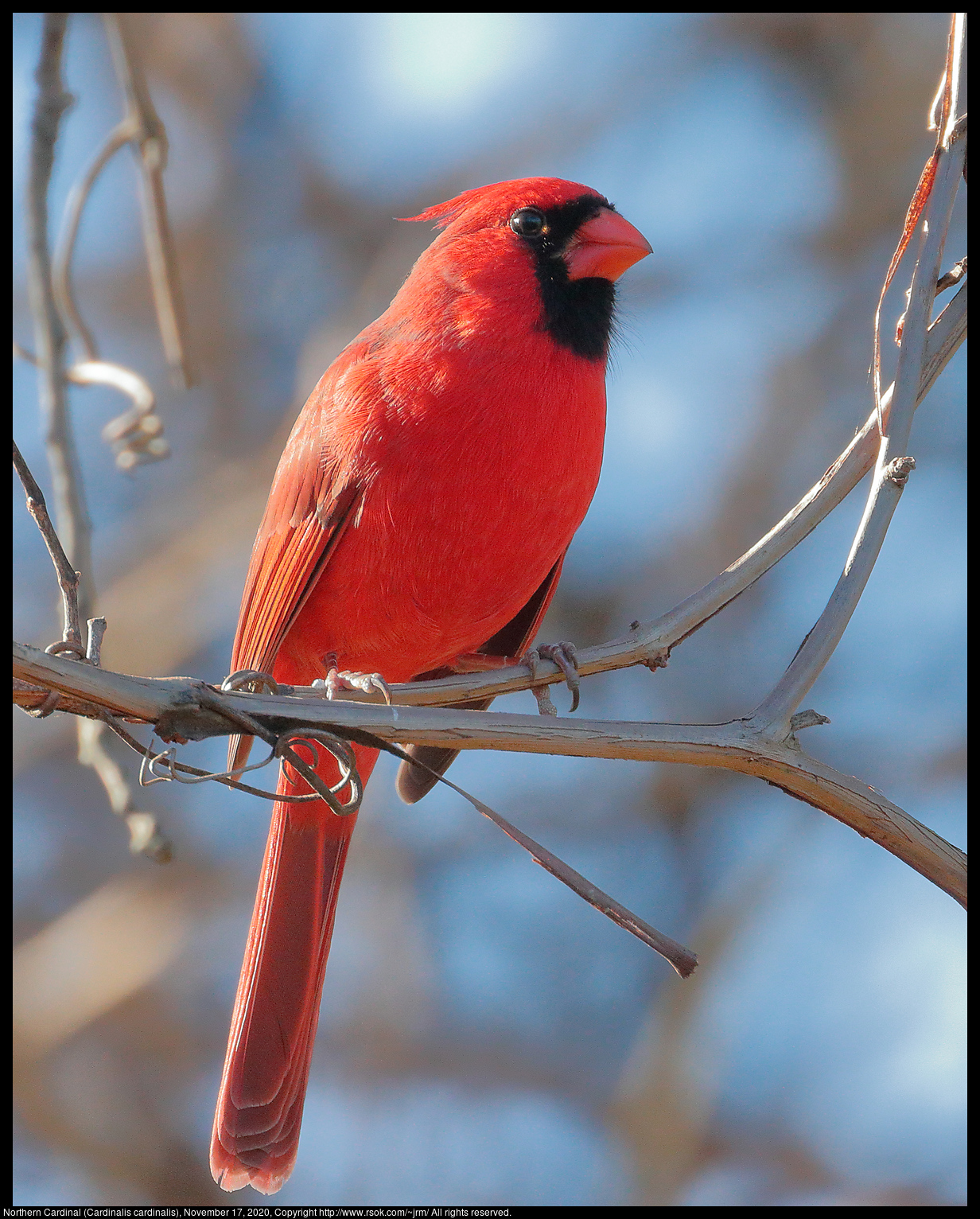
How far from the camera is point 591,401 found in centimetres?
237

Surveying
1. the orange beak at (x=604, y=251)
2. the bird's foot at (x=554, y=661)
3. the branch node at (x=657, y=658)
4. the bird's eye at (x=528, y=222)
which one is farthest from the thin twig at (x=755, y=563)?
the bird's eye at (x=528, y=222)

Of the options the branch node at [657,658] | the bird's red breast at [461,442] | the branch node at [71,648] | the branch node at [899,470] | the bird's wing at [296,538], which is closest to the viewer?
the branch node at [71,648]

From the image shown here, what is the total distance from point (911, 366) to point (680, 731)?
61 cm

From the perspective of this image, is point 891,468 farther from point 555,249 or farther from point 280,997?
point 280,997

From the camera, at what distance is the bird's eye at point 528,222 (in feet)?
8.38

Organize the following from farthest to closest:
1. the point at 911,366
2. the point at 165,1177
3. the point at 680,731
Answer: the point at 165,1177
the point at 911,366
the point at 680,731

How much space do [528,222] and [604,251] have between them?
0.59 feet

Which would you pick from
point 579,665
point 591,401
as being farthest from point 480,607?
point 579,665

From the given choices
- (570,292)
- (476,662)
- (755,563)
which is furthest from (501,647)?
(755,563)

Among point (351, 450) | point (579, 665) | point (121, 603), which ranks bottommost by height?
point (579, 665)

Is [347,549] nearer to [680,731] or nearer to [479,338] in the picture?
[479,338]

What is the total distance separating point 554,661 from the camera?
202cm

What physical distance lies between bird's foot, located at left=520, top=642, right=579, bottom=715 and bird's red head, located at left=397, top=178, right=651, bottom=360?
66 cm

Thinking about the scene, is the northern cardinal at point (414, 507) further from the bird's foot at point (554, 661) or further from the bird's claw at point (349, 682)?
the bird's foot at point (554, 661)
